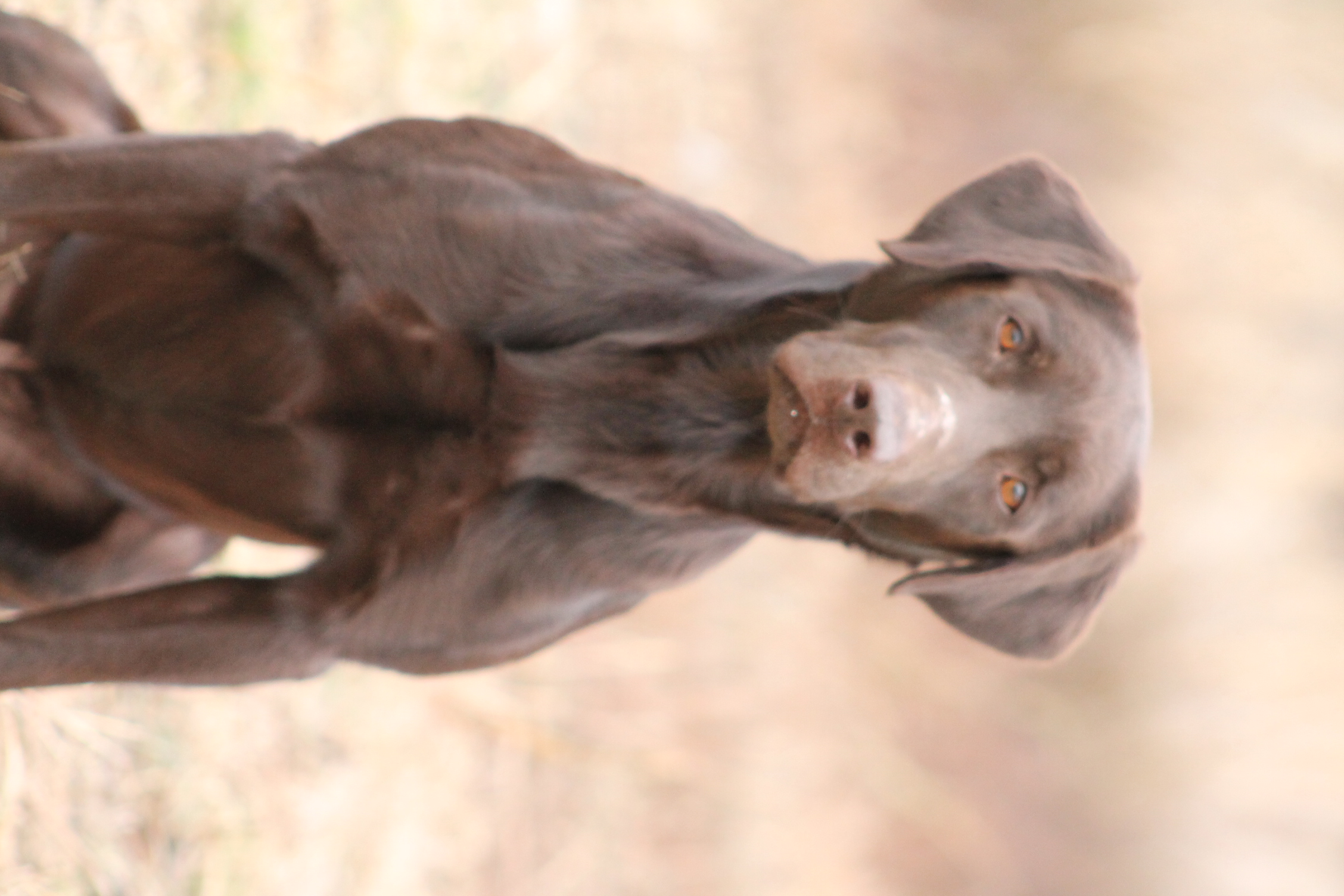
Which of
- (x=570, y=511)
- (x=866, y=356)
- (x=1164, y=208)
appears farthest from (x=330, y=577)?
(x=1164, y=208)

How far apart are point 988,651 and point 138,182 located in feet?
18.2

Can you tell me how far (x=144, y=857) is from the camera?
452cm

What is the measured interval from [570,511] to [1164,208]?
207 inches

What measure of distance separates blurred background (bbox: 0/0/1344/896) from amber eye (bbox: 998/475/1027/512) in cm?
376

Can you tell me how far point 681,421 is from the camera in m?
2.75

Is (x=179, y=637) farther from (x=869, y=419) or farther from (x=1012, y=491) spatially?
(x=1012, y=491)

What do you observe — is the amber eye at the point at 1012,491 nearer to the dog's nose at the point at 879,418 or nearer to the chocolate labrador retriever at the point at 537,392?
the chocolate labrador retriever at the point at 537,392

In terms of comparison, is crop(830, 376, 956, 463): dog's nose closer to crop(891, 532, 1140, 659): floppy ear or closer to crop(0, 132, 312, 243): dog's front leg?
crop(891, 532, 1140, 659): floppy ear

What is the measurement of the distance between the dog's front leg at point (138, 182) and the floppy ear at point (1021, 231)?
1280mm

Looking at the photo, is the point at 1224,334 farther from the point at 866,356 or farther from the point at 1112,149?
the point at 866,356

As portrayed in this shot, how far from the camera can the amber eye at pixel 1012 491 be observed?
9.46 ft

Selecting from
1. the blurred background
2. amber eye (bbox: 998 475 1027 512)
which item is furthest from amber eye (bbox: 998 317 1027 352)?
the blurred background

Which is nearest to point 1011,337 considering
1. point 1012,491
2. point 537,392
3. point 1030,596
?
point 1012,491

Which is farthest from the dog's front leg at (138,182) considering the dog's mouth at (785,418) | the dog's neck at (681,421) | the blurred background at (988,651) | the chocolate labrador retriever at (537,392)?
the blurred background at (988,651)
